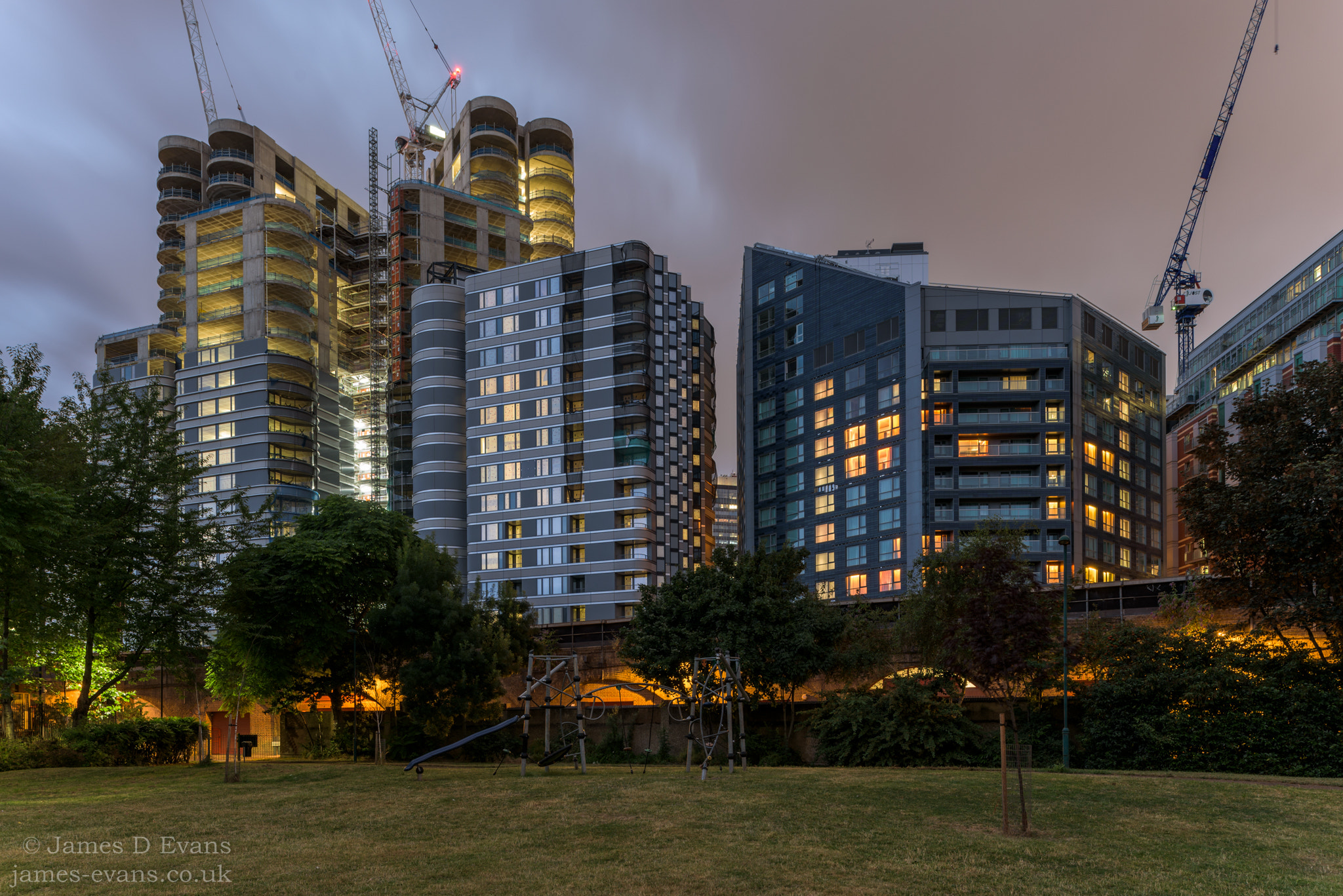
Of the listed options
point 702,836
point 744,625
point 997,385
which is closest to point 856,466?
point 997,385

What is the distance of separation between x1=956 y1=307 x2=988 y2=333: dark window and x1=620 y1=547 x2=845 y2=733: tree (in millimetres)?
61988

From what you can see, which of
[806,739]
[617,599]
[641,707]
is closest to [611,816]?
[806,739]

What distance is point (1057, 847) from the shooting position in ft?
51.0

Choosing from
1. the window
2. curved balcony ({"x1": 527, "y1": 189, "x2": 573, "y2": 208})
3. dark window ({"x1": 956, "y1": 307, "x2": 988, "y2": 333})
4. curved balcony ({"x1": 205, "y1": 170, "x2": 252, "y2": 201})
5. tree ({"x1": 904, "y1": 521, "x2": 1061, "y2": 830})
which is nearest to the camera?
tree ({"x1": 904, "y1": 521, "x2": 1061, "y2": 830})

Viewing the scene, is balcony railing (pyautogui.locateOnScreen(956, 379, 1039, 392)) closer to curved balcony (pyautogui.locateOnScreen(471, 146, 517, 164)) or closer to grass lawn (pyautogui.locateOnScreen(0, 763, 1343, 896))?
grass lawn (pyautogui.locateOnScreen(0, 763, 1343, 896))

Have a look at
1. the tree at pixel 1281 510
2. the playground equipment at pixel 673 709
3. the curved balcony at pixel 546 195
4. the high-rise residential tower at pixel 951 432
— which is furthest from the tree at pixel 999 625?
the curved balcony at pixel 546 195

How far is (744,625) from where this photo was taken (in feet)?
133

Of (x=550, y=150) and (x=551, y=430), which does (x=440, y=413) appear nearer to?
(x=551, y=430)

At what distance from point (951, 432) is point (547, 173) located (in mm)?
87609

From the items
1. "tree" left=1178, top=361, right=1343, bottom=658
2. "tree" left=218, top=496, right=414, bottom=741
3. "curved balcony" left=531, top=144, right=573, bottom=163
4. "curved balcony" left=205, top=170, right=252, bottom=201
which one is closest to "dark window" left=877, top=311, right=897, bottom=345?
"tree" left=1178, top=361, right=1343, bottom=658

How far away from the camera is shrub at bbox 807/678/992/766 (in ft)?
113

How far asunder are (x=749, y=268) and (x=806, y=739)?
88.0 meters

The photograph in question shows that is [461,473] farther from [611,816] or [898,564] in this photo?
[611,816]

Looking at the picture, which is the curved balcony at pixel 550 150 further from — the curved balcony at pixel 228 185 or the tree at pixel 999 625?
the tree at pixel 999 625
